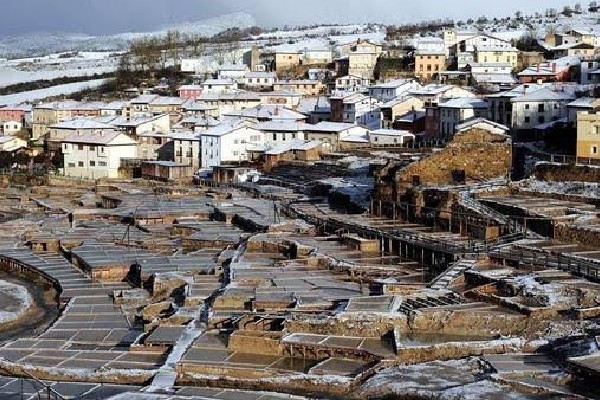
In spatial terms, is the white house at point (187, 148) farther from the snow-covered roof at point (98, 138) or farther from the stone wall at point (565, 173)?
the stone wall at point (565, 173)

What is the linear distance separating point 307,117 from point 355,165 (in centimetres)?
1499

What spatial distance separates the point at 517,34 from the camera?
77375mm

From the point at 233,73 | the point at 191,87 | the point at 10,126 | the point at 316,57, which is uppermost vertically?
the point at 316,57

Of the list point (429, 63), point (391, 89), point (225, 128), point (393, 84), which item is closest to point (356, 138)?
point (225, 128)

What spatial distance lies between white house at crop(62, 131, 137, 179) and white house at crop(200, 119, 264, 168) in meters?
3.97

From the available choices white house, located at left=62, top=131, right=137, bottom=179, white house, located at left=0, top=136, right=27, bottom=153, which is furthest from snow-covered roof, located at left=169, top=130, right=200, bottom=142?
white house, located at left=0, top=136, right=27, bottom=153

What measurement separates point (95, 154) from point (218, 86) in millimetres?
18865

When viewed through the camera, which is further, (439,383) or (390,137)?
(390,137)

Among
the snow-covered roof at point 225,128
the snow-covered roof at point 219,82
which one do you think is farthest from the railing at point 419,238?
the snow-covered roof at point 219,82

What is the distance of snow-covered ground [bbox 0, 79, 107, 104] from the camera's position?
7844 centimetres

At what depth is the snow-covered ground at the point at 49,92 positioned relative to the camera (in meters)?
78.4

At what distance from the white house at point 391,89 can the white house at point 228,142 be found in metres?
10.1

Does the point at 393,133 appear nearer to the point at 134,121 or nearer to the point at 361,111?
the point at 361,111

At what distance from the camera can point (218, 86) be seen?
210 feet
